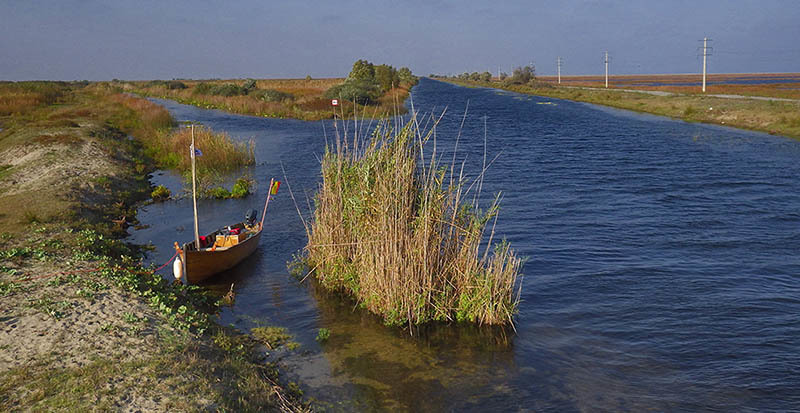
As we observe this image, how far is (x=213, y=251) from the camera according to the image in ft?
44.1

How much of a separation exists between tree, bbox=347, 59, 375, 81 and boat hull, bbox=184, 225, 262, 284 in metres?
80.5

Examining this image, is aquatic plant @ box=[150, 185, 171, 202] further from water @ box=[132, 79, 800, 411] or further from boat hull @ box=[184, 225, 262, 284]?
boat hull @ box=[184, 225, 262, 284]

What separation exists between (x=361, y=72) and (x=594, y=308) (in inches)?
3431

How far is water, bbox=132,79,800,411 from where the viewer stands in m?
9.21

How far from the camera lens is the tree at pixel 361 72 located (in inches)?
3716

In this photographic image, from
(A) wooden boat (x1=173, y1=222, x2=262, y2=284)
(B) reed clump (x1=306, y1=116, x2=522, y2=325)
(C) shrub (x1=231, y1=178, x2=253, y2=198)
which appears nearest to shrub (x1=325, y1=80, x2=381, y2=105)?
(C) shrub (x1=231, y1=178, x2=253, y2=198)

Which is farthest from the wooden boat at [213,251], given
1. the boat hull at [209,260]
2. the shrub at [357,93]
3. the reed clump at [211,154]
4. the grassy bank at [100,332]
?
the shrub at [357,93]

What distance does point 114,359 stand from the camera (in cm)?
784

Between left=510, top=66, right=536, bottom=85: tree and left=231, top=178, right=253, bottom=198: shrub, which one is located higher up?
left=510, top=66, right=536, bottom=85: tree

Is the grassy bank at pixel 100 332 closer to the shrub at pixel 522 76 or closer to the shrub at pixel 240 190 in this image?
the shrub at pixel 240 190

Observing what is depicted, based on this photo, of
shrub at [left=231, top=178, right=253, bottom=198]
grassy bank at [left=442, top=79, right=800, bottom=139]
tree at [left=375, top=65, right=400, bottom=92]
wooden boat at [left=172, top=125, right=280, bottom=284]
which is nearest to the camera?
wooden boat at [left=172, top=125, right=280, bottom=284]

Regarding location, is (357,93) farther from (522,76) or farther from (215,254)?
(522,76)

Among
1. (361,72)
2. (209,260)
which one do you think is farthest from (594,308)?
(361,72)

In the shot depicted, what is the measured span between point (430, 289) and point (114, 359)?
548 cm
